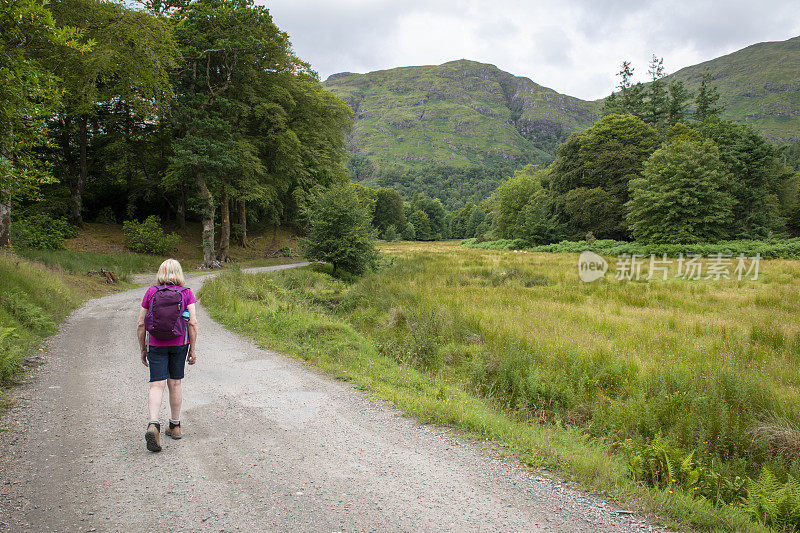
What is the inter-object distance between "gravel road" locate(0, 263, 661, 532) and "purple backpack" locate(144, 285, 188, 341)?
3.88 ft

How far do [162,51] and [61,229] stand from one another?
1172 centimetres

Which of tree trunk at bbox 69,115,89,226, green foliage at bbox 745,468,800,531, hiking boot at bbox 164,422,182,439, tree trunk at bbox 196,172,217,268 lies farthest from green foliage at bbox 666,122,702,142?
tree trunk at bbox 69,115,89,226

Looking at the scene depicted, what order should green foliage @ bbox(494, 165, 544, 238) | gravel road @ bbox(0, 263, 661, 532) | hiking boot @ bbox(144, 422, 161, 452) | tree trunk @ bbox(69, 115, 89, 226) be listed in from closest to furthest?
gravel road @ bbox(0, 263, 661, 532), hiking boot @ bbox(144, 422, 161, 452), tree trunk @ bbox(69, 115, 89, 226), green foliage @ bbox(494, 165, 544, 238)

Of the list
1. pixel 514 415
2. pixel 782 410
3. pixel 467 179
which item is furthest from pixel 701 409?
pixel 467 179

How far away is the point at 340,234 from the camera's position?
68.2 ft

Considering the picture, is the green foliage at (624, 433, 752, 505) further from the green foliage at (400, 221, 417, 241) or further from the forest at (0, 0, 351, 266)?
the green foliage at (400, 221, 417, 241)

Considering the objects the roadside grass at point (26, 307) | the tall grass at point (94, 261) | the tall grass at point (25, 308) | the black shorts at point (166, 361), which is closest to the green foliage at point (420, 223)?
the tall grass at point (94, 261)

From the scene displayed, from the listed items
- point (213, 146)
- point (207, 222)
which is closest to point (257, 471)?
point (213, 146)

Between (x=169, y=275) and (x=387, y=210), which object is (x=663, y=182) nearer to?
(x=169, y=275)

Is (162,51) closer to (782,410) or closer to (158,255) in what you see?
(158,255)

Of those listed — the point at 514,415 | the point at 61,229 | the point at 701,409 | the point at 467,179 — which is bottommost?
the point at 514,415

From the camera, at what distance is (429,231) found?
10881 centimetres

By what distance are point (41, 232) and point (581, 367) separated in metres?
24.8

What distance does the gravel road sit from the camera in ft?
9.86
